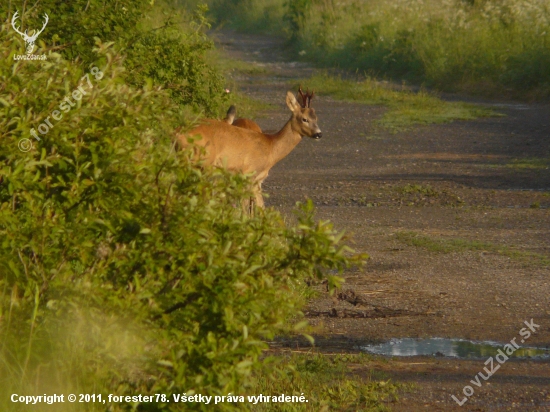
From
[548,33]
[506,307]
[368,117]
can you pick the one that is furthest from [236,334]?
[548,33]

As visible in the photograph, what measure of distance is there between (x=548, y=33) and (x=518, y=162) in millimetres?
10037

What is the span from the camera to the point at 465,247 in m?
10.3

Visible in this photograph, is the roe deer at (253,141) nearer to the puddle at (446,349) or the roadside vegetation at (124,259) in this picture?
the puddle at (446,349)

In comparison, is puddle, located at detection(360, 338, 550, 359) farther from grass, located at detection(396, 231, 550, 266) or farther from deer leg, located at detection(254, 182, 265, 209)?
grass, located at detection(396, 231, 550, 266)

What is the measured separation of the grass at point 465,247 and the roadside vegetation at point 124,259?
569 cm

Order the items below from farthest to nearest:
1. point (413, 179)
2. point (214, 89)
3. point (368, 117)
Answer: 1. point (368, 117)
2. point (413, 179)
3. point (214, 89)

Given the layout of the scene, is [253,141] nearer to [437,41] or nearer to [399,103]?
[399,103]

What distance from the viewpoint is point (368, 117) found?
21.9m

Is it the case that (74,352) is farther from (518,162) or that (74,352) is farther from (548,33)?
(548,33)

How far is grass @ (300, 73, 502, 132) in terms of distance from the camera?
824 inches

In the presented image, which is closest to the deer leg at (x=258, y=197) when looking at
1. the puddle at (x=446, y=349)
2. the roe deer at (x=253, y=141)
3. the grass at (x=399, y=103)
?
the roe deer at (x=253, y=141)

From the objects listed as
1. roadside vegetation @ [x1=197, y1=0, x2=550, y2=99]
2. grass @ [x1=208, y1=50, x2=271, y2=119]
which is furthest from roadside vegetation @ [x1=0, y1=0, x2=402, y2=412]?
roadside vegetation @ [x1=197, y1=0, x2=550, y2=99]

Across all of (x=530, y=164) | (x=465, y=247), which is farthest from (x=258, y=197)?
(x=530, y=164)

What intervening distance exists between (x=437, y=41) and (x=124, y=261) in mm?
24409
